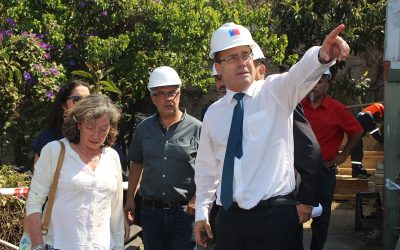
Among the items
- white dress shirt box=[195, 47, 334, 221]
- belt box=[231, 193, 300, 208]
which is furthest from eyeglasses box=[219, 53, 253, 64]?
belt box=[231, 193, 300, 208]

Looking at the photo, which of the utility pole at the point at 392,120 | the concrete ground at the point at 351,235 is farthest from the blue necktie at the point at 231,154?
the concrete ground at the point at 351,235

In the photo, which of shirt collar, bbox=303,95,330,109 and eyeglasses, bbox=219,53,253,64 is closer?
eyeglasses, bbox=219,53,253,64

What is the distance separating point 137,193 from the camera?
546 centimetres

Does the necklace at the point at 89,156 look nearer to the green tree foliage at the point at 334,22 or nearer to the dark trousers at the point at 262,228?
the dark trousers at the point at 262,228

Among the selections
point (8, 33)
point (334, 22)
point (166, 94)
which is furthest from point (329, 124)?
point (334, 22)

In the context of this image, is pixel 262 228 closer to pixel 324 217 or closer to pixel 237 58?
pixel 237 58

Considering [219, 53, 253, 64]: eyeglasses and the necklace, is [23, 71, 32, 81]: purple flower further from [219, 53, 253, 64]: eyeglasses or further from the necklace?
[219, 53, 253, 64]: eyeglasses

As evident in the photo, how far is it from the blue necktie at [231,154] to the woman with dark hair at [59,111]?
1569mm

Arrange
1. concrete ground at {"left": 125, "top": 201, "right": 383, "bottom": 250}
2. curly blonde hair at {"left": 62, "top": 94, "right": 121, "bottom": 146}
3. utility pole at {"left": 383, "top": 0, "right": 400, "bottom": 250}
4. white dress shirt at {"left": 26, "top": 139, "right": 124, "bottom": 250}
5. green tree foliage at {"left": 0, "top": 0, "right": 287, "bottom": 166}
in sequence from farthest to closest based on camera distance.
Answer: green tree foliage at {"left": 0, "top": 0, "right": 287, "bottom": 166} < concrete ground at {"left": 125, "top": 201, "right": 383, "bottom": 250} < utility pole at {"left": 383, "top": 0, "right": 400, "bottom": 250} < curly blonde hair at {"left": 62, "top": 94, "right": 121, "bottom": 146} < white dress shirt at {"left": 26, "top": 139, "right": 124, "bottom": 250}

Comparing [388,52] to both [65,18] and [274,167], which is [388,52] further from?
[65,18]

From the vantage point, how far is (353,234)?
8.02m

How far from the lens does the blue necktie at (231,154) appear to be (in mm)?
3584

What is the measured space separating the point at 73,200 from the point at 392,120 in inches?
150

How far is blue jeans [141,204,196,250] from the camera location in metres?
4.93
